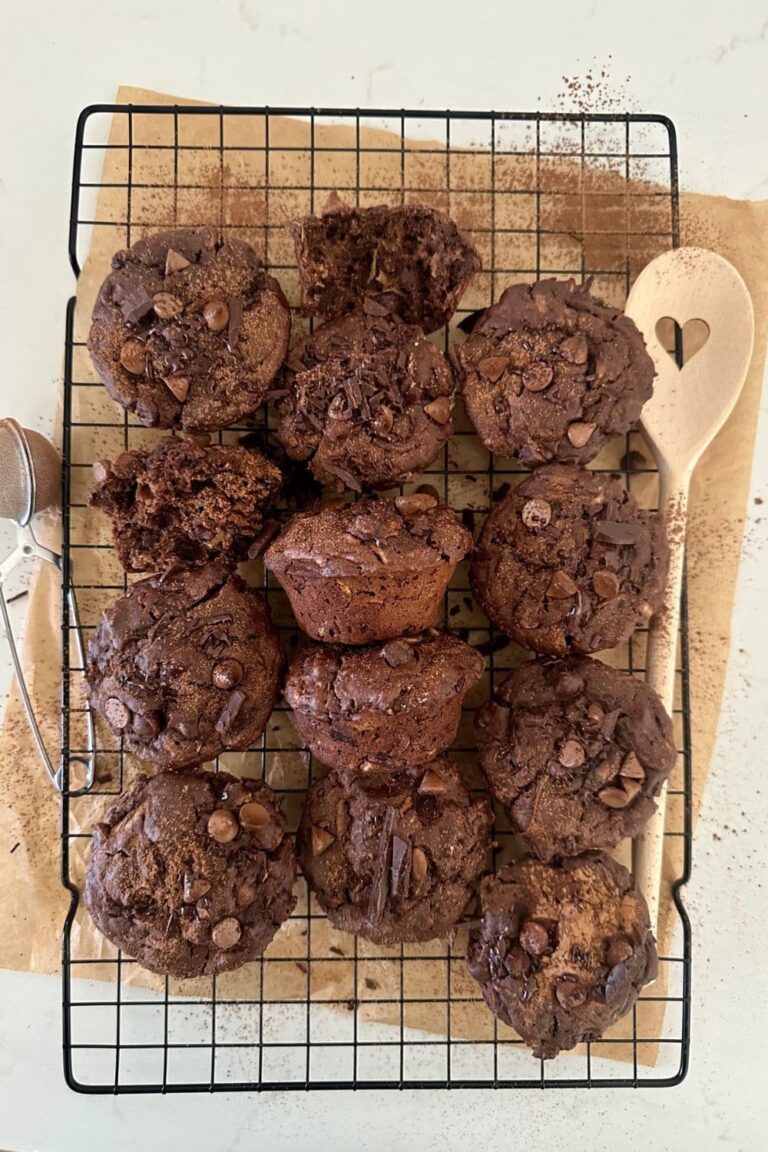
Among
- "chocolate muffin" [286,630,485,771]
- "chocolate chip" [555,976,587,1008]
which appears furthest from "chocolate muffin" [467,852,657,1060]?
"chocolate muffin" [286,630,485,771]

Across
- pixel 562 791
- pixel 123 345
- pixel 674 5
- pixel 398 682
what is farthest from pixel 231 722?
pixel 674 5

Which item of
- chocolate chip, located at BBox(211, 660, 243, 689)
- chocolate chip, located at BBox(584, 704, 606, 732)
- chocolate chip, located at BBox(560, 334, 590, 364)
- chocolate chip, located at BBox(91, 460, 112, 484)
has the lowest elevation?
chocolate chip, located at BBox(584, 704, 606, 732)

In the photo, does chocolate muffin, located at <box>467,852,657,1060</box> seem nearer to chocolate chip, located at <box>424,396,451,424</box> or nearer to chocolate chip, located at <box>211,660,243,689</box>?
chocolate chip, located at <box>211,660,243,689</box>

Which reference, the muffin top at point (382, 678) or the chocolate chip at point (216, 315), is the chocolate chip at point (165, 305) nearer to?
the chocolate chip at point (216, 315)

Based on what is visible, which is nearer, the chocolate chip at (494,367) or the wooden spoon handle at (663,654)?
the chocolate chip at (494,367)

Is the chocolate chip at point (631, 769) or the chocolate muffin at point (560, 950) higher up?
the chocolate chip at point (631, 769)

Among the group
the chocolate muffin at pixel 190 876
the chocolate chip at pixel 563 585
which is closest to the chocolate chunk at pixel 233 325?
the chocolate chip at pixel 563 585

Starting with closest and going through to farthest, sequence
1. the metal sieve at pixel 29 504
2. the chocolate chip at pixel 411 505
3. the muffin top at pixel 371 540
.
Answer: the muffin top at pixel 371 540 < the chocolate chip at pixel 411 505 < the metal sieve at pixel 29 504

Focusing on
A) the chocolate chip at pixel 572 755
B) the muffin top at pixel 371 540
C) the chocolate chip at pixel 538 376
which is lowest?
the chocolate chip at pixel 572 755
